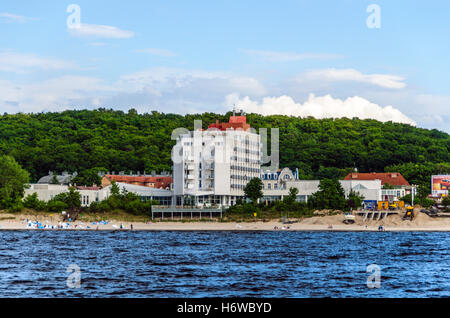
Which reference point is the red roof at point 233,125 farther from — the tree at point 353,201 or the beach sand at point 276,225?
the beach sand at point 276,225

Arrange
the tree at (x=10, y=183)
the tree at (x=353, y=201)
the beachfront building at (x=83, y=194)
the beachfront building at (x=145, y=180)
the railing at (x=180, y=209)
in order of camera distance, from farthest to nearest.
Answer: the beachfront building at (x=145, y=180)
the beachfront building at (x=83, y=194)
the tree at (x=353, y=201)
the tree at (x=10, y=183)
the railing at (x=180, y=209)

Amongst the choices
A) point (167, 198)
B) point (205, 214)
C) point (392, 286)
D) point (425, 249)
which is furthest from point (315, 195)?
point (392, 286)

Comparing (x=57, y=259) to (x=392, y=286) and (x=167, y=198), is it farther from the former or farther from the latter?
(x=167, y=198)

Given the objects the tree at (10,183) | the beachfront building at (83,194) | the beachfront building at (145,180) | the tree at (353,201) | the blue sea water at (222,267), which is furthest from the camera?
the beachfront building at (145,180)

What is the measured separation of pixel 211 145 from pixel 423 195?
47452 mm

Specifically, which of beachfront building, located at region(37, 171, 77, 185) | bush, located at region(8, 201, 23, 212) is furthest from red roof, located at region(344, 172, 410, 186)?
bush, located at region(8, 201, 23, 212)

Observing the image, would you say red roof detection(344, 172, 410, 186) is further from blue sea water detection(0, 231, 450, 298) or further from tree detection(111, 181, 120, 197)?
blue sea water detection(0, 231, 450, 298)

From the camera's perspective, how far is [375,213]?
130125 millimetres

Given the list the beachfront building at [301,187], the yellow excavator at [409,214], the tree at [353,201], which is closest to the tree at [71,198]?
the beachfront building at [301,187]

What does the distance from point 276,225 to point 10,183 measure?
5524 cm

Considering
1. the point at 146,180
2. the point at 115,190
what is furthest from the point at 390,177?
the point at 115,190

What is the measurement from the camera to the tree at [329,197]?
131m

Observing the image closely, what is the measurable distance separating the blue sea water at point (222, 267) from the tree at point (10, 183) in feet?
138

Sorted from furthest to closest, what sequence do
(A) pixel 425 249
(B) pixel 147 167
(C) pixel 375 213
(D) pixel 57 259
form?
(B) pixel 147 167, (C) pixel 375 213, (A) pixel 425 249, (D) pixel 57 259
